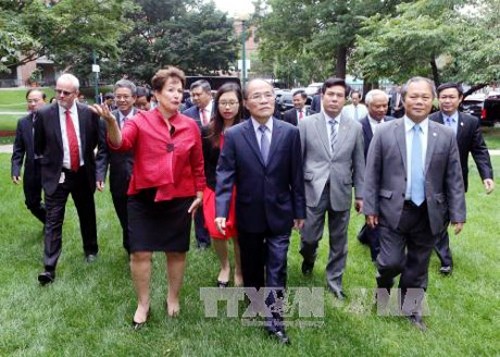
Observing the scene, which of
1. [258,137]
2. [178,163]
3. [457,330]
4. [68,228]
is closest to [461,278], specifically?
[457,330]

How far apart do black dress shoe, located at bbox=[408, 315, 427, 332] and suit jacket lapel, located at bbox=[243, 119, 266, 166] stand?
1.73 metres

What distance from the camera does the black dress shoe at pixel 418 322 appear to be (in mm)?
3955

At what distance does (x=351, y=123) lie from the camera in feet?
14.3

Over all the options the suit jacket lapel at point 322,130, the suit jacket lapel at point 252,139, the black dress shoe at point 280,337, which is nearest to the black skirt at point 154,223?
the suit jacket lapel at point 252,139

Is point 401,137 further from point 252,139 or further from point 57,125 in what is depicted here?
point 57,125

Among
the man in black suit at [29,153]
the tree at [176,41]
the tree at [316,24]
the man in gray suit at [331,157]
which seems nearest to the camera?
the man in gray suit at [331,157]

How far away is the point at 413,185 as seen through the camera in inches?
150

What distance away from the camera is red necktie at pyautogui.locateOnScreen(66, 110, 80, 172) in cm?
491

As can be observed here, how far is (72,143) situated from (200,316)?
210cm

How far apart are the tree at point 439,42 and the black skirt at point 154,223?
13.3 meters

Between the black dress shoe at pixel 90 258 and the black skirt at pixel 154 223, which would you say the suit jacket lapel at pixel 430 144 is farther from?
the black dress shoe at pixel 90 258

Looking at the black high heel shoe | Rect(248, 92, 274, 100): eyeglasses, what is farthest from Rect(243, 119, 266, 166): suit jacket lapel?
the black high heel shoe

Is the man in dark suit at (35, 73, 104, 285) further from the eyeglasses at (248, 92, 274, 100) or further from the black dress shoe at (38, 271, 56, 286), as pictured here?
the eyeglasses at (248, 92, 274, 100)

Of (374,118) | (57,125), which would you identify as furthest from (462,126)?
(57,125)
